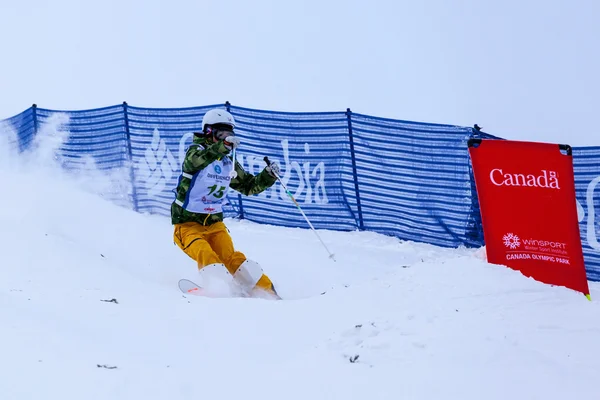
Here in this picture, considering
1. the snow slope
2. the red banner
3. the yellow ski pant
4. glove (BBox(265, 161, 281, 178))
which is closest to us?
the snow slope

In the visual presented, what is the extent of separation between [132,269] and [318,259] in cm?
254

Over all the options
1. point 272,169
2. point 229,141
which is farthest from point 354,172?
point 229,141

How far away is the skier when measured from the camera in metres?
6.29

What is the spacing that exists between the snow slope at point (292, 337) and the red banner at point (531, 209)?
0.28 metres

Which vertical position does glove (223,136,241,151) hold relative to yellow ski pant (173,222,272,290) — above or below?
above

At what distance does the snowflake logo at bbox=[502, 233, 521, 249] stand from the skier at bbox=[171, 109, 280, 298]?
2350 millimetres

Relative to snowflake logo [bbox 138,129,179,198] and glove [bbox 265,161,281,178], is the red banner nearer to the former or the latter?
glove [bbox 265,161,281,178]

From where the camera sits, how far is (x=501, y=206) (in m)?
4.82

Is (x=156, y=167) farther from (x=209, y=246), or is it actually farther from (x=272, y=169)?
(x=209, y=246)

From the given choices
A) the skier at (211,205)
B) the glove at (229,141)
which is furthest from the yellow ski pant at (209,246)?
the glove at (229,141)

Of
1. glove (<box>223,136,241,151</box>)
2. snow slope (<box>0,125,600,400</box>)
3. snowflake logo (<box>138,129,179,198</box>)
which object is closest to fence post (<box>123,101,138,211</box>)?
snowflake logo (<box>138,129,179,198</box>)

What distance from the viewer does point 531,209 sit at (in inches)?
188

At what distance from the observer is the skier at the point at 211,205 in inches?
247

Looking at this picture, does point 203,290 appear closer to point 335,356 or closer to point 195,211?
point 195,211
